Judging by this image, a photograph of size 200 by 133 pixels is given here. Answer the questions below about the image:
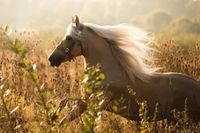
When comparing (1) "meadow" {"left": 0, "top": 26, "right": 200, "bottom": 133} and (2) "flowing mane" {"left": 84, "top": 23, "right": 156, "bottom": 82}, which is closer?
(1) "meadow" {"left": 0, "top": 26, "right": 200, "bottom": 133}

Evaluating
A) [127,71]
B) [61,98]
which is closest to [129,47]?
[127,71]

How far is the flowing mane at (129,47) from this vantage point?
5246 millimetres

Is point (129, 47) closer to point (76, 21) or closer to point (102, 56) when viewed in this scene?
point (102, 56)

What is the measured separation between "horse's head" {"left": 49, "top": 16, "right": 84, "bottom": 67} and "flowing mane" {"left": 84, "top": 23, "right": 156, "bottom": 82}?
0.43ft

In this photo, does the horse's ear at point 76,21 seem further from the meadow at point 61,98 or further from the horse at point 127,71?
the meadow at point 61,98

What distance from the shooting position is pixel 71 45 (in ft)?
17.4

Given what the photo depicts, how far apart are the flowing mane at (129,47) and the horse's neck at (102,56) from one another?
5 centimetres

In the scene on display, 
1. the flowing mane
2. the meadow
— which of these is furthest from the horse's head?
the meadow

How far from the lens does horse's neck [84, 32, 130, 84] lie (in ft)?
17.2

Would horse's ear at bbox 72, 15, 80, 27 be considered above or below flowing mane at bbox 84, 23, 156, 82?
above

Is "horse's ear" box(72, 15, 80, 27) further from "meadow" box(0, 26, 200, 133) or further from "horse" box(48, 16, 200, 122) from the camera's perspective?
"meadow" box(0, 26, 200, 133)

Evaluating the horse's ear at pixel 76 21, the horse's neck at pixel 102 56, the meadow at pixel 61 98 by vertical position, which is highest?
the horse's ear at pixel 76 21

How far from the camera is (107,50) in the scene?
211 inches

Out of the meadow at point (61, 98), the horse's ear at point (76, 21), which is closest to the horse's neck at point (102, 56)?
the horse's ear at point (76, 21)
